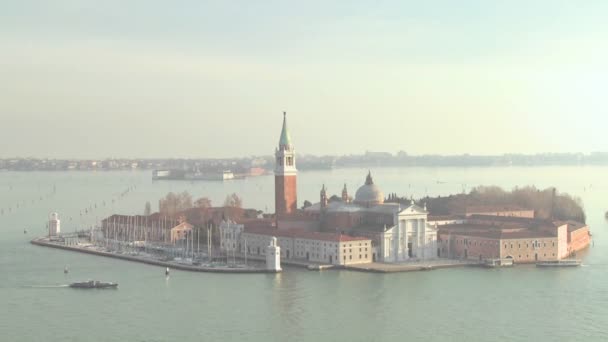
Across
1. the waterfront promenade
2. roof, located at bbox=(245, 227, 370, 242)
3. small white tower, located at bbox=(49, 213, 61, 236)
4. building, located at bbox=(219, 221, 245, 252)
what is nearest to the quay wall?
the waterfront promenade

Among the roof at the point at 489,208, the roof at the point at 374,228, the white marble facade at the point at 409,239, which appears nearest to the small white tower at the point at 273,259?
the white marble facade at the point at 409,239

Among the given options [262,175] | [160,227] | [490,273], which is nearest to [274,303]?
[490,273]

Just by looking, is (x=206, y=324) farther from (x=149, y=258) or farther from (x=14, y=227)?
(x=14, y=227)

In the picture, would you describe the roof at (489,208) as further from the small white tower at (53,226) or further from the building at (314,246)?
the small white tower at (53,226)

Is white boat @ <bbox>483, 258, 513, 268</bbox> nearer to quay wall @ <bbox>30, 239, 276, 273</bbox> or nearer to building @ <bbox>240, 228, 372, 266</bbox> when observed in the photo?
building @ <bbox>240, 228, 372, 266</bbox>

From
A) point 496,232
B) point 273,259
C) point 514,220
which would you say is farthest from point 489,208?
point 273,259
